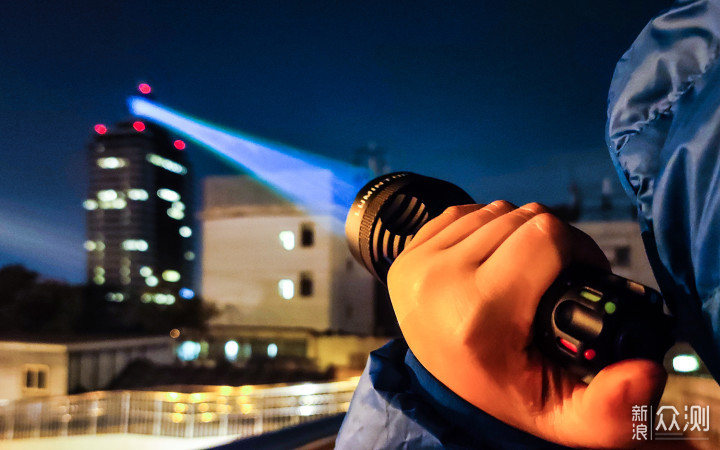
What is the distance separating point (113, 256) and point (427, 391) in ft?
101

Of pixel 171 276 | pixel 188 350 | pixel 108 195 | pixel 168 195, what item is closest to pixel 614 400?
pixel 188 350

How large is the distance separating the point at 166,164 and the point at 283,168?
762 inches

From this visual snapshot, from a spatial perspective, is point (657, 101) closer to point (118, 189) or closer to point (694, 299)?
point (694, 299)

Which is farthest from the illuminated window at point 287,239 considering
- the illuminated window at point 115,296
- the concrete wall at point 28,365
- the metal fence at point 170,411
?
the illuminated window at point 115,296

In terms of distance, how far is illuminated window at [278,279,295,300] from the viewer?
11.3m

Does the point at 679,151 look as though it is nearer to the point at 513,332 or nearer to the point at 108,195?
the point at 513,332

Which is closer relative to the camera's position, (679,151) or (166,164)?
(679,151)

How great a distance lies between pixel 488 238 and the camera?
0.35 metres

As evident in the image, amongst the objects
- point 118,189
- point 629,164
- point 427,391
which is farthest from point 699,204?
point 118,189

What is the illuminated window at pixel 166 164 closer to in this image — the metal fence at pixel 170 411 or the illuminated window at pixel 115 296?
the illuminated window at pixel 115 296

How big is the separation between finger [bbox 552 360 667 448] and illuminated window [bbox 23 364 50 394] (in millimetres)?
10369

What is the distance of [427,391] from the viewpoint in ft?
1.27

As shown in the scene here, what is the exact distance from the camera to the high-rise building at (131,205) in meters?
27.3

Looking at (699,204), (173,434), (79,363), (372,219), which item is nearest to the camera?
(699,204)
